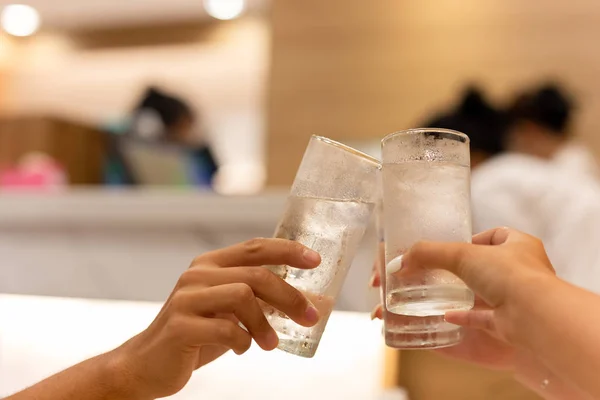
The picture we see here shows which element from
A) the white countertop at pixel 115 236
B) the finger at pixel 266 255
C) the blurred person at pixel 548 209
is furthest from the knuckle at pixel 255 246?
the blurred person at pixel 548 209

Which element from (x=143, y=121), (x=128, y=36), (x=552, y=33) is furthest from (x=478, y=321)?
(x=128, y=36)

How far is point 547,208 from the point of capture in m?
1.67

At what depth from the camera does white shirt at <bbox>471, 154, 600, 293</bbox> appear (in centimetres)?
158

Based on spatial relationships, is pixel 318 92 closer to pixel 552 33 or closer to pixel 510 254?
pixel 552 33

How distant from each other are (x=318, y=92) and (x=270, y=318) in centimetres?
307

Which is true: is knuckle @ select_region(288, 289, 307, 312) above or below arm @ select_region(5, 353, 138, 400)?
above

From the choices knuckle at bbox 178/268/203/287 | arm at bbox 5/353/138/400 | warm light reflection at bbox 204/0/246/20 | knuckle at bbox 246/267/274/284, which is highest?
warm light reflection at bbox 204/0/246/20

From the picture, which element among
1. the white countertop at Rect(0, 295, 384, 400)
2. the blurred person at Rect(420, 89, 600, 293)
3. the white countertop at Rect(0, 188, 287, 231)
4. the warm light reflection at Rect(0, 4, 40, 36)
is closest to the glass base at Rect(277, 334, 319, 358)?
the white countertop at Rect(0, 295, 384, 400)

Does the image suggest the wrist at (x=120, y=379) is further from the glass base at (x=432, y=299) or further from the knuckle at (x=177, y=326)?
the glass base at (x=432, y=299)

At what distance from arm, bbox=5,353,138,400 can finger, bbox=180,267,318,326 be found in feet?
0.45

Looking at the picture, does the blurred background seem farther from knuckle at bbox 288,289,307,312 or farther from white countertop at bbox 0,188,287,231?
knuckle at bbox 288,289,307,312

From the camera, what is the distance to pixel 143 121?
278cm

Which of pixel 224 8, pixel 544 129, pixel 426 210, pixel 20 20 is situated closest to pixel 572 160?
pixel 544 129

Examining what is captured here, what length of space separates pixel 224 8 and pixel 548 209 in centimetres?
345
